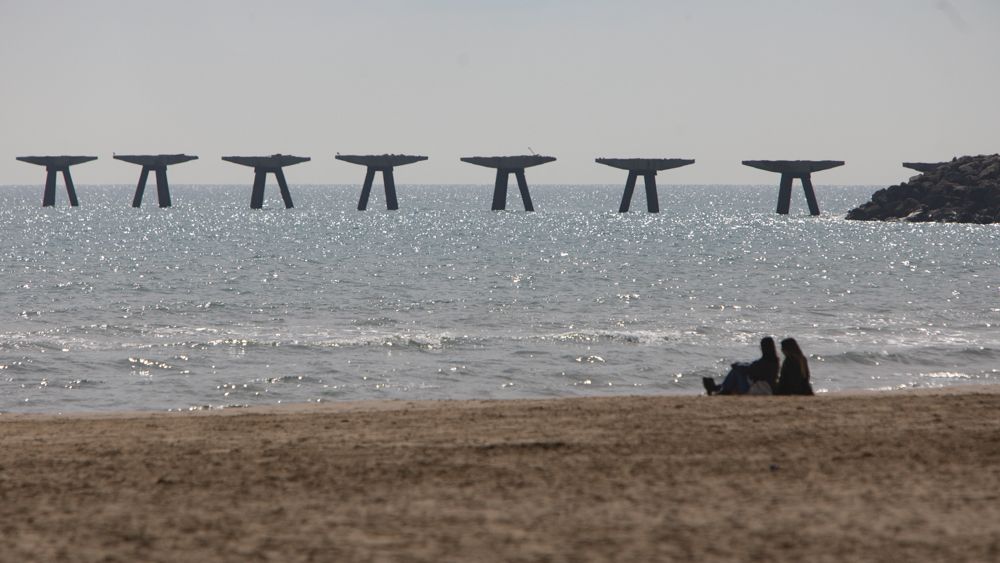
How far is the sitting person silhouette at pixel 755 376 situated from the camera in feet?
37.7

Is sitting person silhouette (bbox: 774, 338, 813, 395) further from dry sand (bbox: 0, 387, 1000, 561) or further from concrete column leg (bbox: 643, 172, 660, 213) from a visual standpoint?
concrete column leg (bbox: 643, 172, 660, 213)

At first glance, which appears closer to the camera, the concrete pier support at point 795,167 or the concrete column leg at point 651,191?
the concrete pier support at point 795,167

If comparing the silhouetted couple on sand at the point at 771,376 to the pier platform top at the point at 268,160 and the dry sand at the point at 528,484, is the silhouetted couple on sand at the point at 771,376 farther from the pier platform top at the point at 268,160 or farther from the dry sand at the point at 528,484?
the pier platform top at the point at 268,160

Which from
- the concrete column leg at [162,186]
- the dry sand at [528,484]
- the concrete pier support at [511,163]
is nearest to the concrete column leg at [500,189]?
the concrete pier support at [511,163]

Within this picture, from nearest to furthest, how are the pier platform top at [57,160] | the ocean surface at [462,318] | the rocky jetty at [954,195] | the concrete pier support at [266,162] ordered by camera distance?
the ocean surface at [462,318], the rocky jetty at [954,195], the concrete pier support at [266,162], the pier platform top at [57,160]

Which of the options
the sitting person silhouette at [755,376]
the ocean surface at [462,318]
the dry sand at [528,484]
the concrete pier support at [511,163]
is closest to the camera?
the dry sand at [528,484]

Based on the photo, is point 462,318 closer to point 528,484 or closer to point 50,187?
point 528,484

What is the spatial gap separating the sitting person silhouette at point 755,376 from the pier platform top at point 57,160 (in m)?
107

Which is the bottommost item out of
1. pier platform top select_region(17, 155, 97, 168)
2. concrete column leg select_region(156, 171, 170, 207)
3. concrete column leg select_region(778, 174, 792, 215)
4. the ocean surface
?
the ocean surface

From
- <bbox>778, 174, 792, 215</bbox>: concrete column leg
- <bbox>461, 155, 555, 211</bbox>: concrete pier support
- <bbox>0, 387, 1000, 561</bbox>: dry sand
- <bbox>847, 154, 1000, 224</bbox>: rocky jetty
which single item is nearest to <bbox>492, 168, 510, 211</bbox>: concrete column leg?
<bbox>461, 155, 555, 211</bbox>: concrete pier support

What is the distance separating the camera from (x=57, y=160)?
112 m

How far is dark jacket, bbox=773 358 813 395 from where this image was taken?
11531 millimetres

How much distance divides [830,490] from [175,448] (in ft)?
15.1

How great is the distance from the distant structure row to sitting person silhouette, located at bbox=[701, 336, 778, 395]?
82.0 metres
